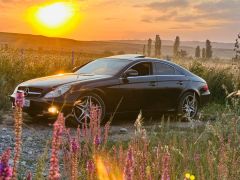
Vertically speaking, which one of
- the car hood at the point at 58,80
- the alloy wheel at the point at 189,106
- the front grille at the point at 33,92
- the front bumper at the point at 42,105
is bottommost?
the alloy wheel at the point at 189,106

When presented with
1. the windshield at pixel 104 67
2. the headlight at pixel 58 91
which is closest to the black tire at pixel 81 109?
the headlight at pixel 58 91

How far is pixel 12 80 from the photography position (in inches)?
665

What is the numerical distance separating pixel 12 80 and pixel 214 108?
6204 millimetres

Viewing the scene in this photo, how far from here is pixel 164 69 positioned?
14484 millimetres

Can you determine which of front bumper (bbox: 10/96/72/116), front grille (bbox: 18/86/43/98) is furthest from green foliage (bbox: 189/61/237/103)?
front grille (bbox: 18/86/43/98)

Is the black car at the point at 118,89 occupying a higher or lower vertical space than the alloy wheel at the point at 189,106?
higher

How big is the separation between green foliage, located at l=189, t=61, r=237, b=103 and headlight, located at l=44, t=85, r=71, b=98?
7.49m

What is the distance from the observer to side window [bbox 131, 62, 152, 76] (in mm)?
13909

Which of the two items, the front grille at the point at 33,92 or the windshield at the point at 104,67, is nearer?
the front grille at the point at 33,92

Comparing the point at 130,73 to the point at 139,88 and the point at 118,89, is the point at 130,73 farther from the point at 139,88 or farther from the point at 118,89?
the point at 118,89

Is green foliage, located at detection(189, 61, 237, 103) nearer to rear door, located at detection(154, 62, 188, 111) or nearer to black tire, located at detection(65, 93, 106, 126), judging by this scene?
rear door, located at detection(154, 62, 188, 111)

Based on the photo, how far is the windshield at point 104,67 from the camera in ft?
44.2

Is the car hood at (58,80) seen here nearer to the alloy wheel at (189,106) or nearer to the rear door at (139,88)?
the rear door at (139,88)

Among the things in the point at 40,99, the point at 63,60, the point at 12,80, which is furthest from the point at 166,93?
the point at 63,60
